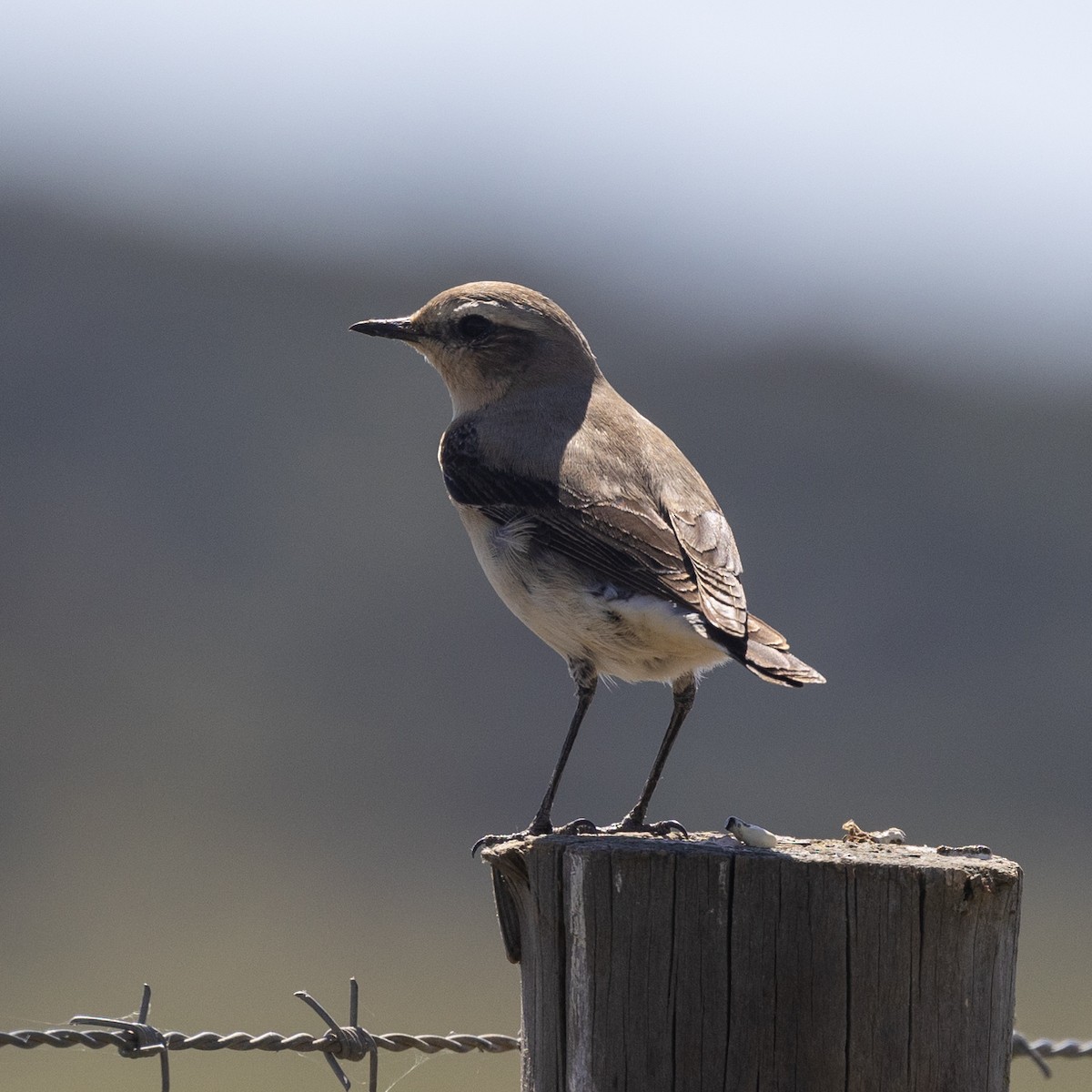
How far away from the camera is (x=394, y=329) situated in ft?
23.4

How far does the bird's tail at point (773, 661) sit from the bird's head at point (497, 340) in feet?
6.29

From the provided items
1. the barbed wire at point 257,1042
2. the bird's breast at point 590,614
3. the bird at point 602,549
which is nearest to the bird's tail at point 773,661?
the bird at point 602,549

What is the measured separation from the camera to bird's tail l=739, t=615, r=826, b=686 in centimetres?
509

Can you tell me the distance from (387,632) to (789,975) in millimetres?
50138

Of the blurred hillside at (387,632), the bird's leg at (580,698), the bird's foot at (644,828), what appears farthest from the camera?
the blurred hillside at (387,632)

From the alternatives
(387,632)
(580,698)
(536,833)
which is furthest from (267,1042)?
(387,632)

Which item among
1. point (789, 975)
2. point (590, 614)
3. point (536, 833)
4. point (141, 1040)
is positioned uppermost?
point (590, 614)

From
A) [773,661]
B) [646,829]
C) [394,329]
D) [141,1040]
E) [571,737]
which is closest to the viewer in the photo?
[141,1040]

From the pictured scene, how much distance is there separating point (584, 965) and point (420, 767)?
152ft

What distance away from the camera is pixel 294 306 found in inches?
2687

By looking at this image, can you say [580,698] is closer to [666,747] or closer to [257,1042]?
[666,747]

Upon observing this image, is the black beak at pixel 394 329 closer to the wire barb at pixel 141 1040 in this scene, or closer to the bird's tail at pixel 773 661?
the bird's tail at pixel 773 661

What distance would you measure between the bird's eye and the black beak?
0.21 metres

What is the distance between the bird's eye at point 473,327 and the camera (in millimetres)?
7012
